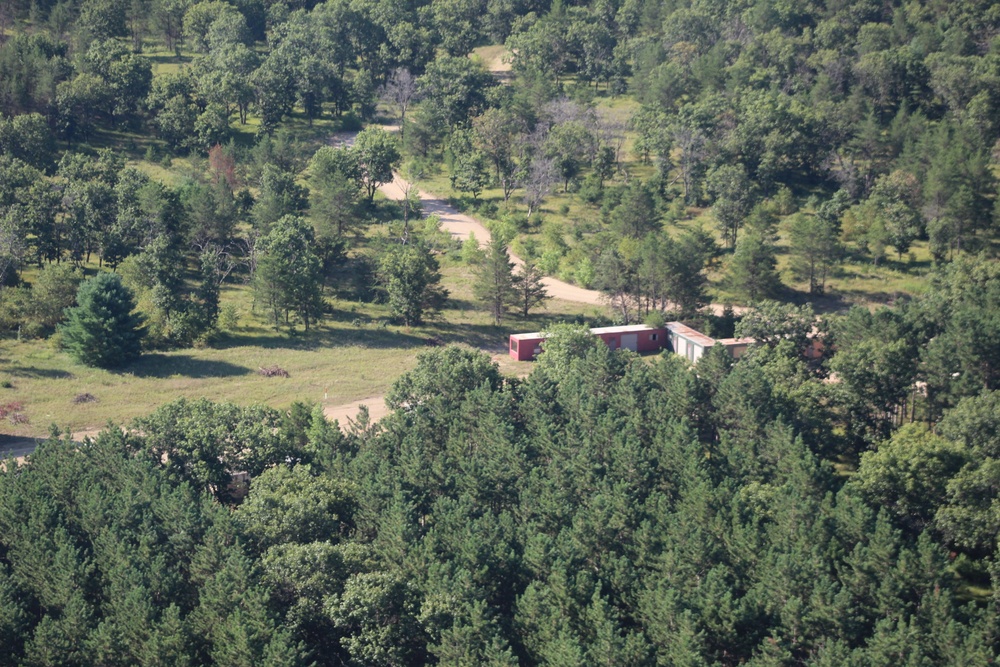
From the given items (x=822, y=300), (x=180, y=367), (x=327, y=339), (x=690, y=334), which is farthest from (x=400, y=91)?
(x=690, y=334)

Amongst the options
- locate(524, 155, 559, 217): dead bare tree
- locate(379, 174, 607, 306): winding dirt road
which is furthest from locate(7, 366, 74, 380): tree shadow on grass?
locate(524, 155, 559, 217): dead bare tree

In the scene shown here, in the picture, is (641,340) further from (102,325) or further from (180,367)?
(102,325)

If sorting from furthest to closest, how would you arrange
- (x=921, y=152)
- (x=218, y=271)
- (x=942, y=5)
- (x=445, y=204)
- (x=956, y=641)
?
(x=942, y=5) → (x=445, y=204) → (x=921, y=152) → (x=218, y=271) → (x=956, y=641)

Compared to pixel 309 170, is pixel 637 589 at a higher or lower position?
lower

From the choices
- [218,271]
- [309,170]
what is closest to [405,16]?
[309,170]

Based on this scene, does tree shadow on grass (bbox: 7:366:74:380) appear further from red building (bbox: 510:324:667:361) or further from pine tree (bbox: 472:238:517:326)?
red building (bbox: 510:324:667:361)

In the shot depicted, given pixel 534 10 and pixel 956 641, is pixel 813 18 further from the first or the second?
pixel 956 641
